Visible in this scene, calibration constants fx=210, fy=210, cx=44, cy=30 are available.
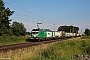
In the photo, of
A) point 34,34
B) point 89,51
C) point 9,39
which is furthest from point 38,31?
point 89,51

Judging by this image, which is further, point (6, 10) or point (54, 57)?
point (6, 10)

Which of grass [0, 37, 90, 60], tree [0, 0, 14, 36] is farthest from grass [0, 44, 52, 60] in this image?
tree [0, 0, 14, 36]

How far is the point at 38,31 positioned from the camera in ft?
168

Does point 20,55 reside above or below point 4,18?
below

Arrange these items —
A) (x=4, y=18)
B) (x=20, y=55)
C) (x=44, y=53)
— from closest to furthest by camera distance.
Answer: (x=20, y=55), (x=44, y=53), (x=4, y=18)

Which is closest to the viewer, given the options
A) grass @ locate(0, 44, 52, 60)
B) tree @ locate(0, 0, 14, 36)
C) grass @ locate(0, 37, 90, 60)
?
grass @ locate(0, 44, 52, 60)

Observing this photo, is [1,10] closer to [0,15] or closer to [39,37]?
[0,15]

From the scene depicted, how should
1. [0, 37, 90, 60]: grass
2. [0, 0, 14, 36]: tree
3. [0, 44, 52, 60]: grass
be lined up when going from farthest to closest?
[0, 0, 14, 36]: tree
[0, 37, 90, 60]: grass
[0, 44, 52, 60]: grass

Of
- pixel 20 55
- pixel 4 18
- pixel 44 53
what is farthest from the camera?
pixel 4 18

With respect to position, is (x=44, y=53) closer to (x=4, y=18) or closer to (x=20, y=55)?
(x=20, y=55)

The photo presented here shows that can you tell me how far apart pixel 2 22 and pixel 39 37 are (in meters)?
19.2

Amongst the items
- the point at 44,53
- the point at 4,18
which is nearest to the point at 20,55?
the point at 44,53

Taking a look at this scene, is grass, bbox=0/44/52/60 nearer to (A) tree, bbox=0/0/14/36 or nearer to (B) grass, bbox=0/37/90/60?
(B) grass, bbox=0/37/90/60

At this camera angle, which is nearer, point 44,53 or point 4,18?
point 44,53
